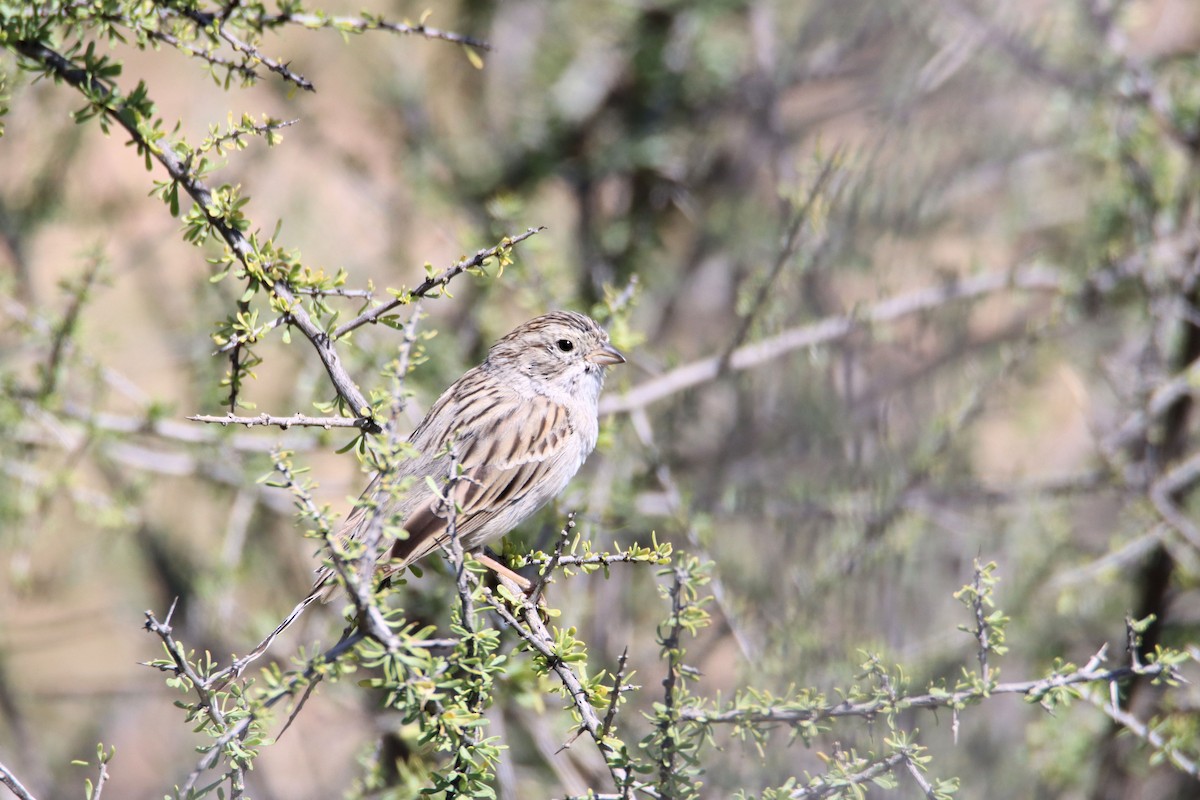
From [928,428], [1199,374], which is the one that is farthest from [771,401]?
[1199,374]

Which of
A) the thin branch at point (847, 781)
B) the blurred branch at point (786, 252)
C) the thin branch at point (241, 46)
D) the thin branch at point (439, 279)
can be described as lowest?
the thin branch at point (847, 781)

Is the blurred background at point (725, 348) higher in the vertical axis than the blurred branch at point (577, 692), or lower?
higher

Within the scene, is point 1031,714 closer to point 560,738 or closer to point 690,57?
point 560,738

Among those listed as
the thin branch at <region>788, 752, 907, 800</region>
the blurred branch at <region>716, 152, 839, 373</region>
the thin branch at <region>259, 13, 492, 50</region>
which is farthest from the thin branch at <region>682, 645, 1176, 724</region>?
the thin branch at <region>259, 13, 492, 50</region>

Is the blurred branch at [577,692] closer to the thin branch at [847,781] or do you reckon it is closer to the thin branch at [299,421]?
the thin branch at [847,781]

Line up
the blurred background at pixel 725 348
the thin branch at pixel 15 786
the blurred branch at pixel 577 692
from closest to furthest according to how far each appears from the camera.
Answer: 1. the thin branch at pixel 15 786
2. the blurred branch at pixel 577 692
3. the blurred background at pixel 725 348

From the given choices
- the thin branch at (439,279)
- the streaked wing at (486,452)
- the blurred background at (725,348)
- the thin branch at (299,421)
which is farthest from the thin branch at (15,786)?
the streaked wing at (486,452)

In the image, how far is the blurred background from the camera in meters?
3.16

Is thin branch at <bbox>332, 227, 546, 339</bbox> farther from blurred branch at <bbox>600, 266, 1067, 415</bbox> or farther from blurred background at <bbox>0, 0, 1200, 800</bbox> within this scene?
blurred branch at <bbox>600, 266, 1067, 415</bbox>

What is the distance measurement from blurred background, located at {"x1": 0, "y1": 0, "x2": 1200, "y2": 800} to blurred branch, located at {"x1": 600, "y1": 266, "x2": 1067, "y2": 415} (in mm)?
28

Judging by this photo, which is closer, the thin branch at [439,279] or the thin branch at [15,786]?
the thin branch at [15,786]

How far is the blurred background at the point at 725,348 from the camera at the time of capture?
10.4 ft

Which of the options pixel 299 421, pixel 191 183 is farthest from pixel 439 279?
pixel 191 183

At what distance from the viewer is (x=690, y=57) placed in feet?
20.8
